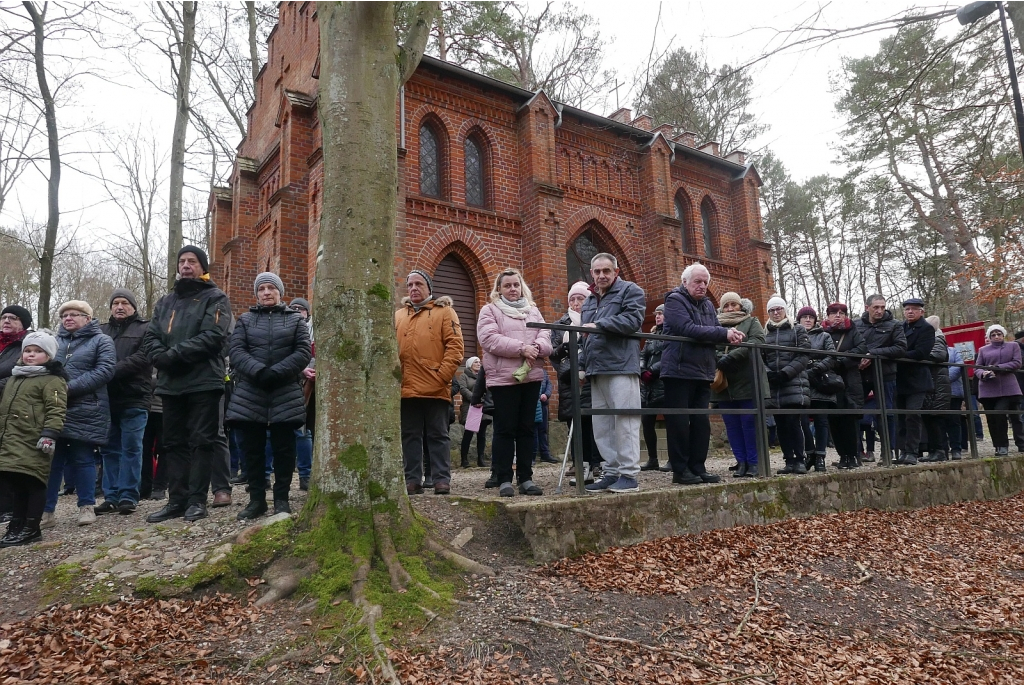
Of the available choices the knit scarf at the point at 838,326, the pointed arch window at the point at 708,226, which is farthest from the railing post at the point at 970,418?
the pointed arch window at the point at 708,226

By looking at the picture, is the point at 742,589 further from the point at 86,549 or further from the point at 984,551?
the point at 86,549

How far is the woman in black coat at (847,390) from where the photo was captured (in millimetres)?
7195

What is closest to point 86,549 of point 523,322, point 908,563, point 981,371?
point 523,322

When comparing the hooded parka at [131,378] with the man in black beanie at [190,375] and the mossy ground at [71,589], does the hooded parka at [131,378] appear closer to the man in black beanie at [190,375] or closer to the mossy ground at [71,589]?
the man in black beanie at [190,375]

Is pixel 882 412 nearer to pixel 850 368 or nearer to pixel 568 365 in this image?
pixel 850 368

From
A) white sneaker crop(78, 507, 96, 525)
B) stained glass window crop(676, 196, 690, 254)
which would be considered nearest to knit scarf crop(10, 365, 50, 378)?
white sneaker crop(78, 507, 96, 525)

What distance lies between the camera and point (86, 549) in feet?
13.6

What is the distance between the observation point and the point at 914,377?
24.8 feet

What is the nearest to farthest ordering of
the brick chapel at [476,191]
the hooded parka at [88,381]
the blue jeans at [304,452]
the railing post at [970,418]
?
the hooded parka at [88,381] < the blue jeans at [304,452] < the railing post at [970,418] < the brick chapel at [476,191]

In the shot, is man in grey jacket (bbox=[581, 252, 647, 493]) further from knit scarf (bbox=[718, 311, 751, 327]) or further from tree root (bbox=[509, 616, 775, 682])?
knit scarf (bbox=[718, 311, 751, 327])

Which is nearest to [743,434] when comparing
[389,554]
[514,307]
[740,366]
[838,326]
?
[740,366]

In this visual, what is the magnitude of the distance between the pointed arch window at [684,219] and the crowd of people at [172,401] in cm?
1403

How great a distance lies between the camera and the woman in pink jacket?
4.99 metres

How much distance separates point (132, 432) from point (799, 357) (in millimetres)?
6134
